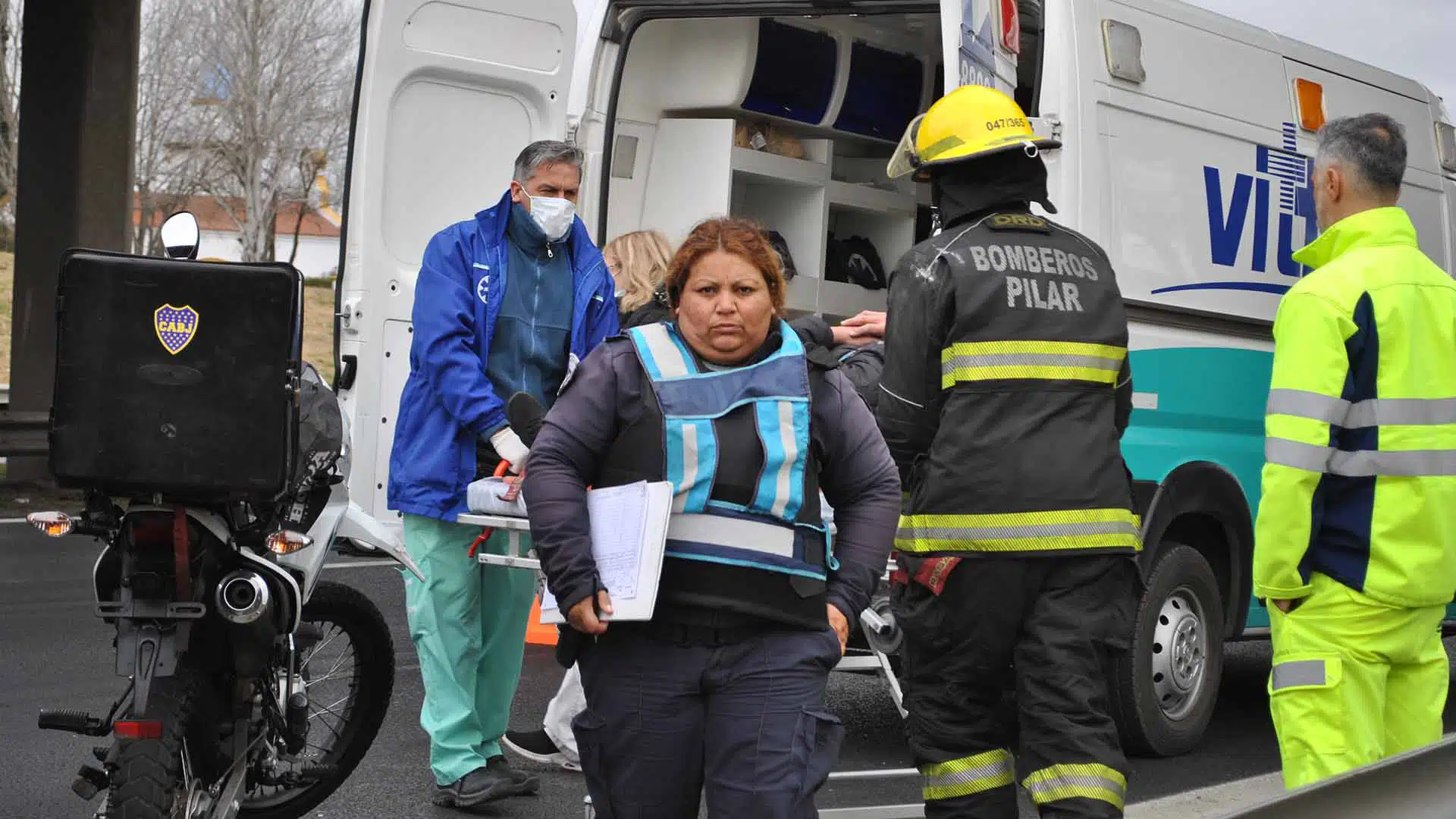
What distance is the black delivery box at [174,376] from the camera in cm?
396

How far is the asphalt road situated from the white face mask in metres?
1.75

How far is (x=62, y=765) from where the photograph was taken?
18.7 feet

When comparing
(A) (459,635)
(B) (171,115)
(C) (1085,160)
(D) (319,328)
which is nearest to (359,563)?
(A) (459,635)

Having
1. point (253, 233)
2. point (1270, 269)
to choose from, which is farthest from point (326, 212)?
point (1270, 269)

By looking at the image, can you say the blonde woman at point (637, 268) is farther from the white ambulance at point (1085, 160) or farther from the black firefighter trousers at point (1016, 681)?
the black firefighter trousers at point (1016, 681)

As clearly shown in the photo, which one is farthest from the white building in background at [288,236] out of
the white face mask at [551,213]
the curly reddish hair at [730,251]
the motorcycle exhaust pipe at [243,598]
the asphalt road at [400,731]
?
the curly reddish hair at [730,251]

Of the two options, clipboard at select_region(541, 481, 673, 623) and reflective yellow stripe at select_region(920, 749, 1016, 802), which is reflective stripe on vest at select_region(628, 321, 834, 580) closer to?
clipboard at select_region(541, 481, 673, 623)

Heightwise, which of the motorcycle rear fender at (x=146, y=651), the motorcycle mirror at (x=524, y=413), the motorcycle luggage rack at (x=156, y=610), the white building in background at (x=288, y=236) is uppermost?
the white building in background at (x=288, y=236)

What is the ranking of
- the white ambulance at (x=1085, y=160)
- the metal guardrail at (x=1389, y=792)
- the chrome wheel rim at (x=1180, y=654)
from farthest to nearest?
1. the chrome wheel rim at (x=1180, y=654)
2. the white ambulance at (x=1085, y=160)
3. the metal guardrail at (x=1389, y=792)

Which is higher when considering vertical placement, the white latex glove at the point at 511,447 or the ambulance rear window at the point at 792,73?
the ambulance rear window at the point at 792,73

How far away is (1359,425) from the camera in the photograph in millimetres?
4293

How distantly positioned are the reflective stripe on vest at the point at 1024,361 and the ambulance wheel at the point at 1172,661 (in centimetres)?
234

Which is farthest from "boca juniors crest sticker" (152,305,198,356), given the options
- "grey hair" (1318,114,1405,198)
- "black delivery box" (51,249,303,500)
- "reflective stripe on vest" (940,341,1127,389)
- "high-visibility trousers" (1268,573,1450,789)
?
"grey hair" (1318,114,1405,198)

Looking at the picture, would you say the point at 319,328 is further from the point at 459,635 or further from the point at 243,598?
the point at 243,598
